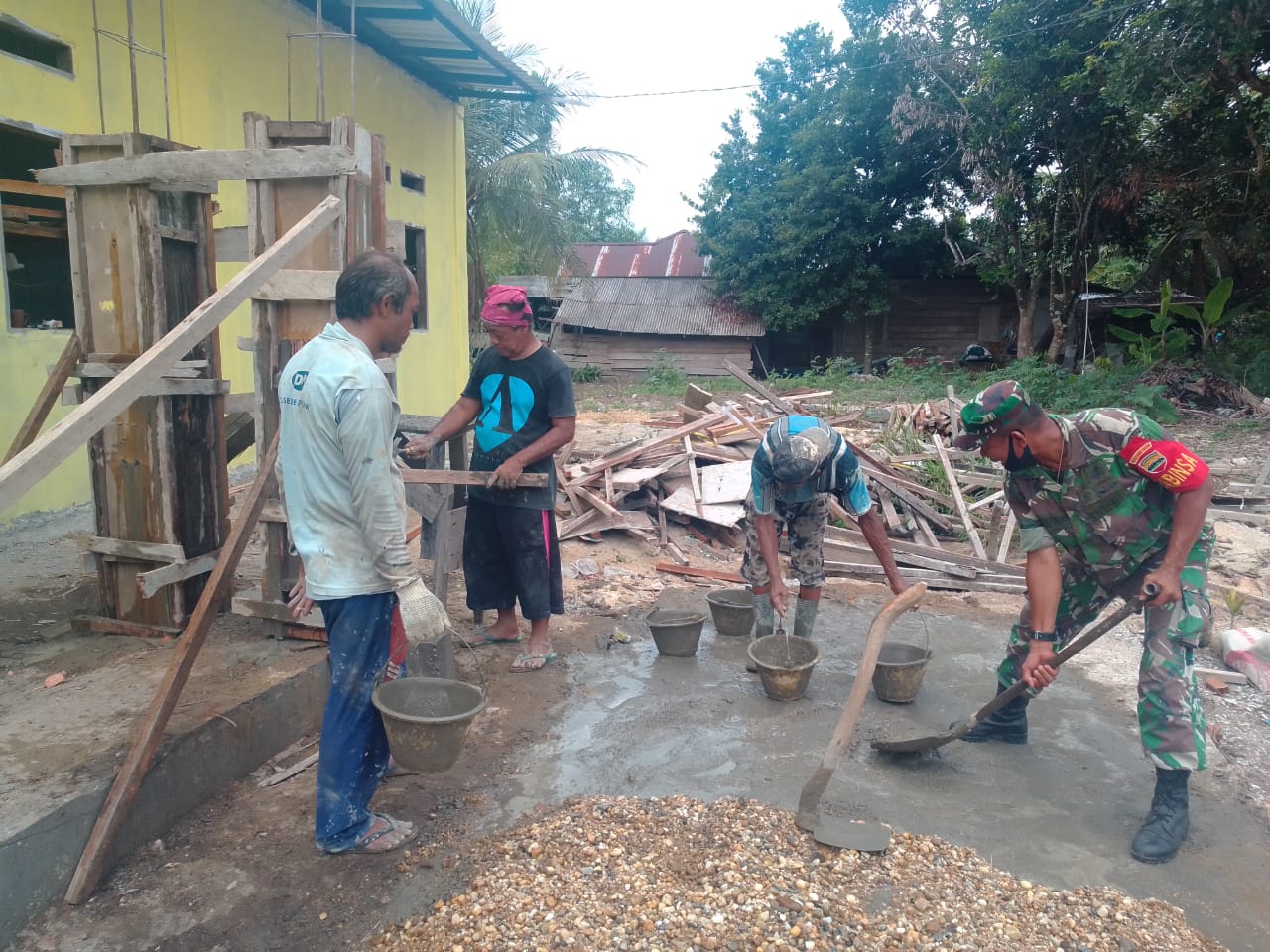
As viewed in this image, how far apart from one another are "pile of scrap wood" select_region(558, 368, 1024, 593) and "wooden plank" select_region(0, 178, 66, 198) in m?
4.69

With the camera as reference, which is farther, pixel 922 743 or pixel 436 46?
pixel 436 46

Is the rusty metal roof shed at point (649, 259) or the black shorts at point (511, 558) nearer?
the black shorts at point (511, 558)

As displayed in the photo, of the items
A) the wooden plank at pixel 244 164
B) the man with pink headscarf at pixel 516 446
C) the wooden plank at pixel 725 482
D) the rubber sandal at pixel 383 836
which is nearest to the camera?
the rubber sandal at pixel 383 836

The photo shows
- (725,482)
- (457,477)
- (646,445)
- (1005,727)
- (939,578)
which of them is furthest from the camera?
(646,445)

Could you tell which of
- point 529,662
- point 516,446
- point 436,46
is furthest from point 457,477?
point 436,46

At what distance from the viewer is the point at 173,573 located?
385cm

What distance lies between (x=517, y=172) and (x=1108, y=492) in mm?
15244

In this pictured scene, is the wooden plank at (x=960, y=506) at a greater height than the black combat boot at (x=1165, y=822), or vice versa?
the wooden plank at (x=960, y=506)

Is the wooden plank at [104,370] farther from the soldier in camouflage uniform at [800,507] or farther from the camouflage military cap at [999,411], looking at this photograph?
the camouflage military cap at [999,411]

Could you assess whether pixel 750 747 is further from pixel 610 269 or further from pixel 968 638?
pixel 610 269

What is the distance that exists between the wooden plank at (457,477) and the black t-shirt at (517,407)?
0.10 meters

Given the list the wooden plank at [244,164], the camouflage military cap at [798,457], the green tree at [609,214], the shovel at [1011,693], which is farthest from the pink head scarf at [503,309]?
the green tree at [609,214]

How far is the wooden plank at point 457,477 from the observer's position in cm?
395

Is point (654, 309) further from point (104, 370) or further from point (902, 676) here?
point (104, 370)
